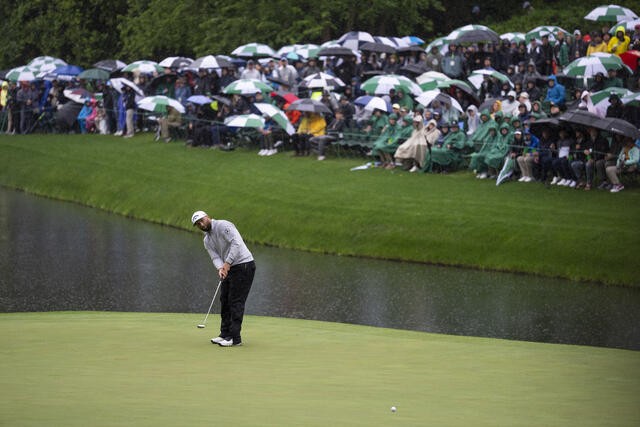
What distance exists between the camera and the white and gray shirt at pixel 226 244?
16.4m

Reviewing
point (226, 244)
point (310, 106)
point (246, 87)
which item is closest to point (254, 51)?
point (246, 87)

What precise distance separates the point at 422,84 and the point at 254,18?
59.1 feet

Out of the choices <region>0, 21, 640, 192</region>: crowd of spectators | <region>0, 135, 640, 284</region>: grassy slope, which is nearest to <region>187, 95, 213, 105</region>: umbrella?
<region>0, 21, 640, 192</region>: crowd of spectators

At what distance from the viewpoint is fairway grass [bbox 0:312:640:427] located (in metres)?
11.9

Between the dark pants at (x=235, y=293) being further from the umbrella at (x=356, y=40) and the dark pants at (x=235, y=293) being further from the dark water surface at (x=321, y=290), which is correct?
the umbrella at (x=356, y=40)

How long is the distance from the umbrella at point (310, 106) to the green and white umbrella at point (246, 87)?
2.74 m

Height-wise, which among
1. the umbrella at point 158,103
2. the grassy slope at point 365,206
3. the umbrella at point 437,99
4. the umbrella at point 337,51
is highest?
the umbrella at point 337,51

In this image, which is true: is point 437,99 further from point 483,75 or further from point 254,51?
point 254,51

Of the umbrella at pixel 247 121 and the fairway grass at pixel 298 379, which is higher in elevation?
the fairway grass at pixel 298 379

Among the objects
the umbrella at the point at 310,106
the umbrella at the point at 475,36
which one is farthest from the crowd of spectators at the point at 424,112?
the umbrella at the point at 310,106

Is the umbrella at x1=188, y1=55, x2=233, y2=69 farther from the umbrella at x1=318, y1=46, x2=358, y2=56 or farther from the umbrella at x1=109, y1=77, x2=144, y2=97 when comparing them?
the umbrella at x1=318, y1=46, x2=358, y2=56

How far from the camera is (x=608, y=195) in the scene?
3064cm

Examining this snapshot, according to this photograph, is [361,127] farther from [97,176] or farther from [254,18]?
[254,18]

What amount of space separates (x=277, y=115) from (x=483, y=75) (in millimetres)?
6562
